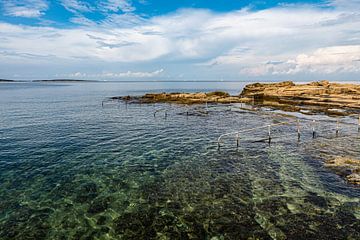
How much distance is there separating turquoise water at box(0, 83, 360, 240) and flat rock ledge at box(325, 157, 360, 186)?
935 millimetres

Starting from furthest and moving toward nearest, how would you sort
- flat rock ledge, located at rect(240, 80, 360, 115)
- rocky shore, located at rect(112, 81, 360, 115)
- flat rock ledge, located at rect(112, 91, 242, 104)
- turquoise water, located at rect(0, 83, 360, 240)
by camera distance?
flat rock ledge, located at rect(112, 91, 242, 104)
rocky shore, located at rect(112, 81, 360, 115)
flat rock ledge, located at rect(240, 80, 360, 115)
turquoise water, located at rect(0, 83, 360, 240)

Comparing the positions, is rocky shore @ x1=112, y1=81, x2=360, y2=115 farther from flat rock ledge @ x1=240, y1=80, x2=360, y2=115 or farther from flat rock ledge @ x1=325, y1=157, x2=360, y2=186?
flat rock ledge @ x1=325, y1=157, x2=360, y2=186

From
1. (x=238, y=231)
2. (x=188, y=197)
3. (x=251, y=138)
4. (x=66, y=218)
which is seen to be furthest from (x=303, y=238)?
(x=251, y=138)

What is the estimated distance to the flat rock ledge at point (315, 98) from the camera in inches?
2660

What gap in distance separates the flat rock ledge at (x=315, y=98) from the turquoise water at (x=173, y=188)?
109 ft

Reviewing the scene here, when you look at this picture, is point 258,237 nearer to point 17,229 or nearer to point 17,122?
point 17,229

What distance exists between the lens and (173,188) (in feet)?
70.2

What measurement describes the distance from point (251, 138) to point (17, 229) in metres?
32.2

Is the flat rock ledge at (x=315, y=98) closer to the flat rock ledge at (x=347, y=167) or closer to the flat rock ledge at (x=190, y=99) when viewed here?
the flat rock ledge at (x=190, y=99)

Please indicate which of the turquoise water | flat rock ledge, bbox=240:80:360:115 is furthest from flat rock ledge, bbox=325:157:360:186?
flat rock ledge, bbox=240:80:360:115

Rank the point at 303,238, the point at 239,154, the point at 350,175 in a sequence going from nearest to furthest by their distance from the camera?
1. the point at 303,238
2. the point at 350,175
3. the point at 239,154

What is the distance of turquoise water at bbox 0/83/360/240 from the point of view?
624 inches

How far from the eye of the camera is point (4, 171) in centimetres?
2464

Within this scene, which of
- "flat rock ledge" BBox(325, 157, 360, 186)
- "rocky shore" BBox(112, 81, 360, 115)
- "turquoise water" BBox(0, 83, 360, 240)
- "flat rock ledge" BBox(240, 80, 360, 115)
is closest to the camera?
"turquoise water" BBox(0, 83, 360, 240)
